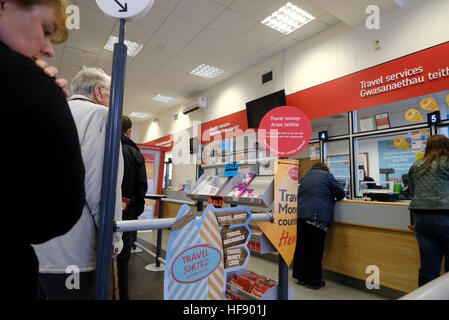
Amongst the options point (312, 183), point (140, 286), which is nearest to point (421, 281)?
point (312, 183)

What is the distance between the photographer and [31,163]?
451mm

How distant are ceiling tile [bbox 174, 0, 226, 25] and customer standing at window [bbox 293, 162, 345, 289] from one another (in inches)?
106

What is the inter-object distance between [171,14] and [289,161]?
3.53 m

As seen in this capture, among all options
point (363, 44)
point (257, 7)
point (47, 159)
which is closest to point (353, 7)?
point (363, 44)

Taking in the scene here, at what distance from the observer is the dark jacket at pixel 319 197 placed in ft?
9.79

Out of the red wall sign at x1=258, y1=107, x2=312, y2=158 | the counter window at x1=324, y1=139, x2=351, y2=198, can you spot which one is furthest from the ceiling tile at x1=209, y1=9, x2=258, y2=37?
the red wall sign at x1=258, y1=107, x2=312, y2=158

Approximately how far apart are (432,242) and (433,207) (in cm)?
29

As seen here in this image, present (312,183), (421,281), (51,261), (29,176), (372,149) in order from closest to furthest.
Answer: (29,176), (51,261), (421,281), (312,183), (372,149)

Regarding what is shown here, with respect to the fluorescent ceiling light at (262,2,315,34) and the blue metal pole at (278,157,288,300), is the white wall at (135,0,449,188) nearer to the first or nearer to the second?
the fluorescent ceiling light at (262,2,315,34)

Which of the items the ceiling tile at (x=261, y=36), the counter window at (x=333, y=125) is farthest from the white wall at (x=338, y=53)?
the counter window at (x=333, y=125)

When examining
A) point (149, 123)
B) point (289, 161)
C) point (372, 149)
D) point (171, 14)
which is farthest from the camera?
point (149, 123)

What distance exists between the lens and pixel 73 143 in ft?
1.66

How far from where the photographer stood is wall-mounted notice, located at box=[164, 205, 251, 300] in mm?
1015
